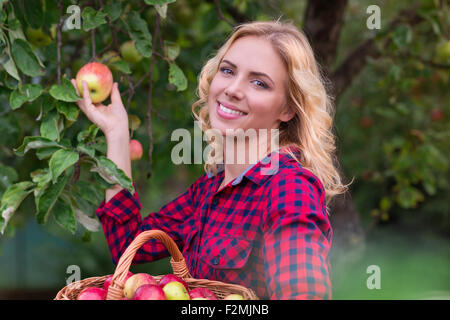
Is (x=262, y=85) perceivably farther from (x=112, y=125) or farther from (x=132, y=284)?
(x=132, y=284)

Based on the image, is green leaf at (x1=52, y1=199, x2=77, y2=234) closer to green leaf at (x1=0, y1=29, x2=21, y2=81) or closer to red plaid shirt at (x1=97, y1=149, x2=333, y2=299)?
red plaid shirt at (x1=97, y1=149, x2=333, y2=299)

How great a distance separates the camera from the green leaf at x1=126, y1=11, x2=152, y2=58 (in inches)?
58.6

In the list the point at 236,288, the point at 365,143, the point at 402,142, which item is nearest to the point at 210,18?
the point at 402,142

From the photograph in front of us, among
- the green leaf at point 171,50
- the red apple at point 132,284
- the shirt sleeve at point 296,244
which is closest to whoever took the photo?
the shirt sleeve at point 296,244

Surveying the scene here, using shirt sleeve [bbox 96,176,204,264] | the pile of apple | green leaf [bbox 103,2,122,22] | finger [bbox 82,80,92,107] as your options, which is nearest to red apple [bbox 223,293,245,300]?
the pile of apple

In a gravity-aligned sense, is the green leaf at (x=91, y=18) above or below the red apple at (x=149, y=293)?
above

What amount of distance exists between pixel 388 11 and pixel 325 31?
156 cm

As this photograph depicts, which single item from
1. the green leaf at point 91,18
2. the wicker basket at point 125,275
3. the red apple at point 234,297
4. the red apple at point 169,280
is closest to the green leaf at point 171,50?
the green leaf at point 91,18

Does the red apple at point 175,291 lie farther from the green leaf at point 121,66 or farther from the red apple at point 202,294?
the green leaf at point 121,66

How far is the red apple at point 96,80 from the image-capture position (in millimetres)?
1402

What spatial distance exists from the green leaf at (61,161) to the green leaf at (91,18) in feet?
1.14

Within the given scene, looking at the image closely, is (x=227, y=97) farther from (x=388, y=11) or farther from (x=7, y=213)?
(x=388, y=11)
